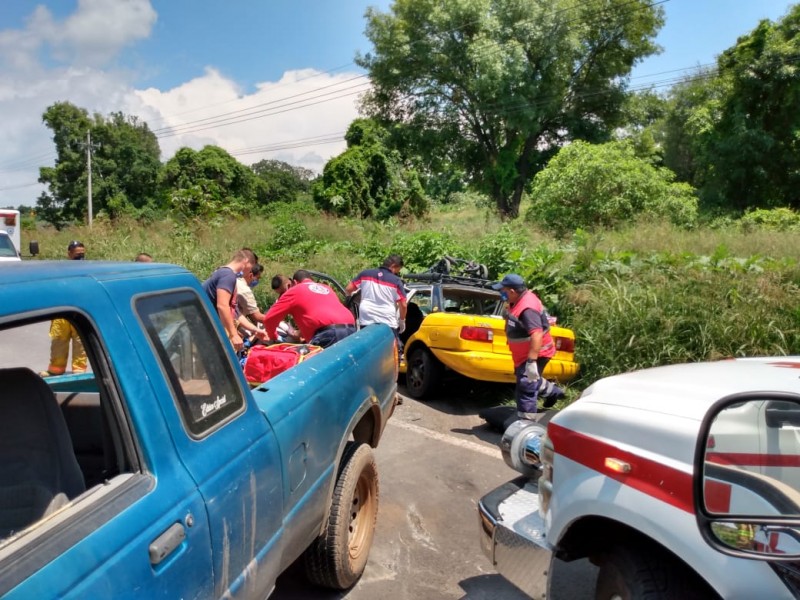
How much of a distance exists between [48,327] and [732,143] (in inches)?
1016

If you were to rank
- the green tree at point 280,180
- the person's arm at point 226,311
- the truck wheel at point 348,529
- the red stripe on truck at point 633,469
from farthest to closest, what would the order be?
the green tree at point 280,180
the person's arm at point 226,311
the truck wheel at point 348,529
the red stripe on truck at point 633,469

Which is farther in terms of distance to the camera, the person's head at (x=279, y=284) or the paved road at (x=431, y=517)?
the person's head at (x=279, y=284)

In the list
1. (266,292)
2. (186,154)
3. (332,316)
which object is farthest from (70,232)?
(332,316)

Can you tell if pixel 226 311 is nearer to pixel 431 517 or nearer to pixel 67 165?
pixel 431 517

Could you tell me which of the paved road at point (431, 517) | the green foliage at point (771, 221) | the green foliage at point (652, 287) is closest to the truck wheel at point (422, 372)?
the paved road at point (431, 517)

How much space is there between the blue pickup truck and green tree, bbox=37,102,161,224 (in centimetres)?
4235

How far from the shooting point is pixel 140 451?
1829 millimetres

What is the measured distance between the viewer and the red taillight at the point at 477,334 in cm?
696

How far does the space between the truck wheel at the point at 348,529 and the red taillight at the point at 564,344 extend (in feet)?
13.1

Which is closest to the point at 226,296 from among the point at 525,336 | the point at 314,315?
the point at 314,315

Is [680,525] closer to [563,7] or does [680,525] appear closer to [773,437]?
[773,437]

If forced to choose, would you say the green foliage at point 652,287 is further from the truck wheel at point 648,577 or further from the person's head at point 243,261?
the truck wheel at point 648,577

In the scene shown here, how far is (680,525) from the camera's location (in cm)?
200

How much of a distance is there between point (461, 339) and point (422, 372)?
2.92ft
